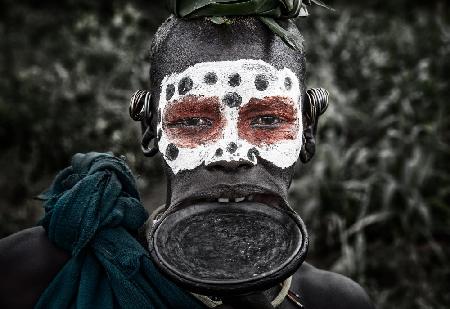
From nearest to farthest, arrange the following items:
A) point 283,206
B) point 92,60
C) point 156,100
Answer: point 283,206 < point 156,100 < point 92,60

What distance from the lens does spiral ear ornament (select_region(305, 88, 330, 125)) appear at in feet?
7.90

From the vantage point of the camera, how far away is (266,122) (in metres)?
2.22

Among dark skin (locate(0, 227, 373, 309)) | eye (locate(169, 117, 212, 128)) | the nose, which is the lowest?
dark skin (locate(0, 227, 373, 309))

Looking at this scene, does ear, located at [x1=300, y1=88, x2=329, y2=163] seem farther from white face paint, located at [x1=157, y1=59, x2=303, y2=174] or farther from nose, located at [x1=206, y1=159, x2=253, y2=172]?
nose, located at [x1=206, y1=159, x2=253, y2=172]

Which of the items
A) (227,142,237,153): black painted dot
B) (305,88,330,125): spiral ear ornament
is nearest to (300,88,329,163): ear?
(305,88,330,125): spiral ear ornament

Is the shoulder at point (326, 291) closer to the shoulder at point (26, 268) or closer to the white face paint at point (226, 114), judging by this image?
the white face paint at point (226, 114)

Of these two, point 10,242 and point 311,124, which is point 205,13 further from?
point 10,242

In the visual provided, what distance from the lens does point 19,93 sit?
654 cm

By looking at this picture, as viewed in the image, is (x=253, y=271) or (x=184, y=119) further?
(x=184, y=119)

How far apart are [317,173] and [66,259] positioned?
2981 mm

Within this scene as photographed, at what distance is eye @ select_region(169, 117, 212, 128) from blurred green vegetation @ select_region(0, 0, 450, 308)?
8.86 ft

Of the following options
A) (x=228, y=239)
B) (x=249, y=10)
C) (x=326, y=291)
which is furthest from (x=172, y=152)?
(x=326, y=291)

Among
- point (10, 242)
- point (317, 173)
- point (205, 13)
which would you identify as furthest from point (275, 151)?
point (317, 173)

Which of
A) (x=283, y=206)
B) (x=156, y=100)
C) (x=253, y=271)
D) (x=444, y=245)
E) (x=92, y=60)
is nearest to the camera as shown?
(x=253, y=271)
